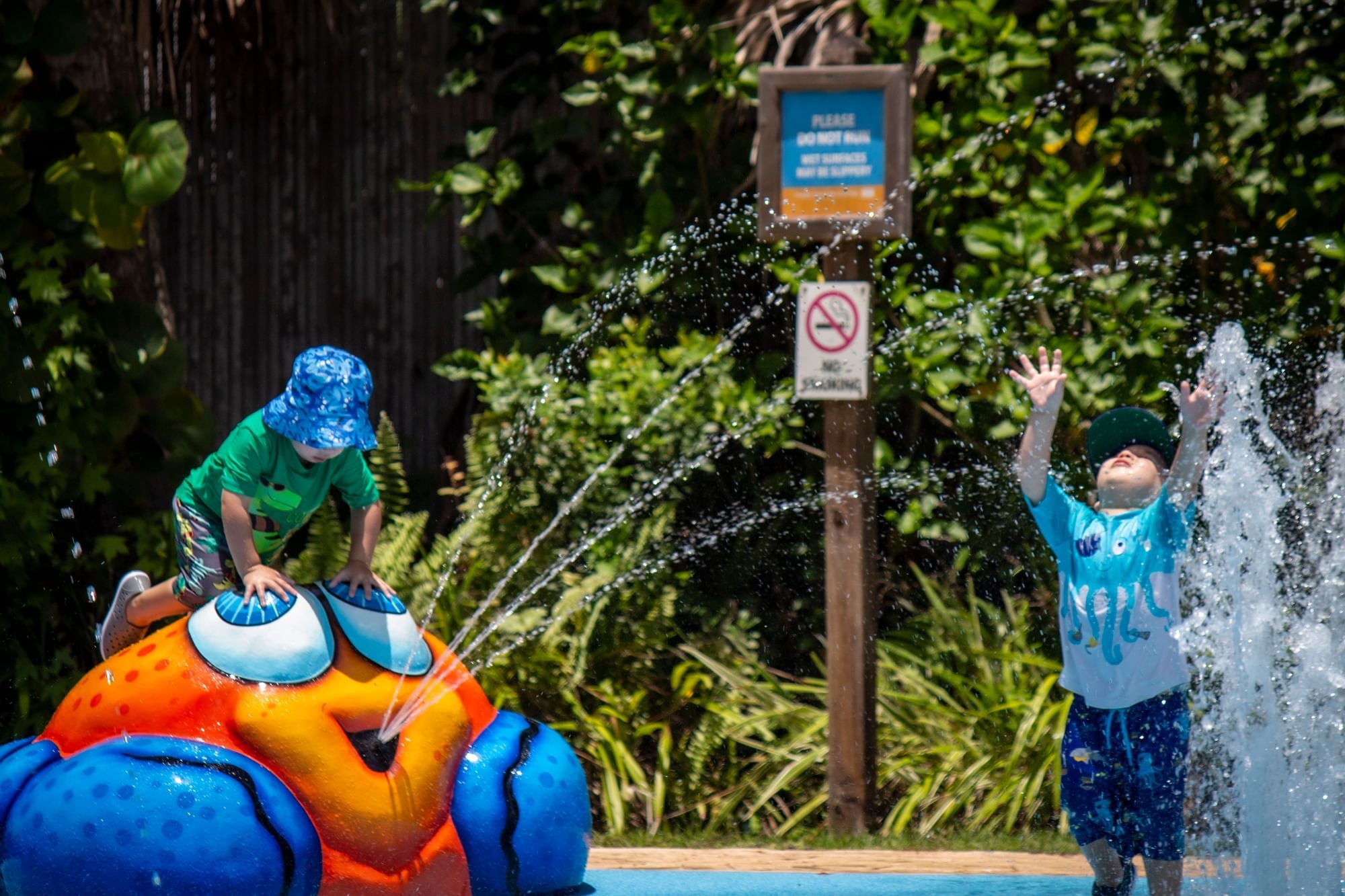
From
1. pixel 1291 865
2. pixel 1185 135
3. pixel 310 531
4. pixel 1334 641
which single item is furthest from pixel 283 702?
pixel 1185 135

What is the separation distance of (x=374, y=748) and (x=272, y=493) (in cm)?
65

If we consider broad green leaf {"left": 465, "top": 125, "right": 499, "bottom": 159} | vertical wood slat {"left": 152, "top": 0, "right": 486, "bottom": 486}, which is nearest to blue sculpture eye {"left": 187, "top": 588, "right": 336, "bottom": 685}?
broad green leaf {"left": 465, "top": 125, "right": 499, "bottom": 159}

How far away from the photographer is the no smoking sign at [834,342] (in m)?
4.68

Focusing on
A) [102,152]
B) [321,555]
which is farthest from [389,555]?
[102,152]

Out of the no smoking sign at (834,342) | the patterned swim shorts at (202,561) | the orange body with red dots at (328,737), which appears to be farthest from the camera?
the no smoking sign at (834,342)

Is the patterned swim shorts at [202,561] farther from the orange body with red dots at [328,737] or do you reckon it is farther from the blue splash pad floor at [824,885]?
the blue splash pad floor at [824,885]

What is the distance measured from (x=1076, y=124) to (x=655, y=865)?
136 inches

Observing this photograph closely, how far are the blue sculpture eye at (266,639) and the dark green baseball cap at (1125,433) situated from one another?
A: 1.84m

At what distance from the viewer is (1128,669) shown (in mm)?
3301

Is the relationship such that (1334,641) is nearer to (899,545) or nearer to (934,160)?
(899,545)

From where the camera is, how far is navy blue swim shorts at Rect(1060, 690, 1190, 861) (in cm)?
330

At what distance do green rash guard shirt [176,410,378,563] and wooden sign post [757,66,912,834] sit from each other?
1643 mm

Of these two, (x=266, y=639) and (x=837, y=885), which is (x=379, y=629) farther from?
(x=837, y=885)

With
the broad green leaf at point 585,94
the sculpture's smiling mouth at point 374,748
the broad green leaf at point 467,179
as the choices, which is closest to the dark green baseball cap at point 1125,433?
the sculpture's smiling mouth at point 374,748
